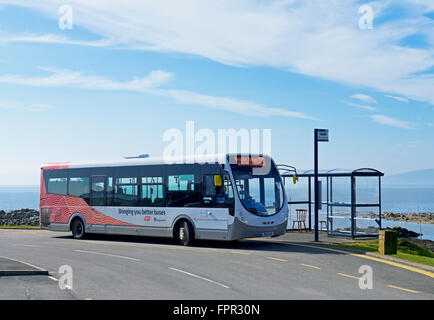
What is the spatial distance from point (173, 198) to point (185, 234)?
1423mm

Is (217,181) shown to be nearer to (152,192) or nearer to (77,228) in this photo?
(152,192)

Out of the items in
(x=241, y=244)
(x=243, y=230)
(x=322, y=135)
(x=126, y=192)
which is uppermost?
(x=322, y=135)

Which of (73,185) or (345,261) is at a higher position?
(73,185)

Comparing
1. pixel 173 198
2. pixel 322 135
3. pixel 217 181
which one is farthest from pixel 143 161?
pixel 322 135

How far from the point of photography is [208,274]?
13.1 meters

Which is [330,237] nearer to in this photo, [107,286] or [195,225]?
[195,225]

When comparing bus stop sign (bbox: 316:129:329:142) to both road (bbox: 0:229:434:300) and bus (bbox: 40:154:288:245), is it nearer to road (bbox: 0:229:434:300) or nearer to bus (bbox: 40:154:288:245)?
bus (bbox: 40:154:288:245)

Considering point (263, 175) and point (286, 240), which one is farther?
point (286, 240)

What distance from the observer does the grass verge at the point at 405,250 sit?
16031 millimetres

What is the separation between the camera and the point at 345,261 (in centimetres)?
1553

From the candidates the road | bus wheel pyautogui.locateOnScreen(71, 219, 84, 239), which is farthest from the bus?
the road
